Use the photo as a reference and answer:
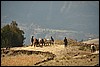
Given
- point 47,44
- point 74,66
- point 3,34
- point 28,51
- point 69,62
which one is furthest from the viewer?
point 3,34

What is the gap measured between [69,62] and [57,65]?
1.74 metres

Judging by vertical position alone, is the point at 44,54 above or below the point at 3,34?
below

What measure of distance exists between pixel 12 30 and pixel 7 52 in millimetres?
21817

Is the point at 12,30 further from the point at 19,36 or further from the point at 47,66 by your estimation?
the point at 47,66

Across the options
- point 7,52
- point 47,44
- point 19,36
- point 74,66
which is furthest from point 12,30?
point 74,66

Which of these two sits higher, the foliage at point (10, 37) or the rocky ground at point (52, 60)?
the foliage at point (10, 37)

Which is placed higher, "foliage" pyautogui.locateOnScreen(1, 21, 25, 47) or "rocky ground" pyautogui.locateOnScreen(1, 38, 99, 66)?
"foliage" pyautogui.locateOnScreen(1, 21, 25, 47)

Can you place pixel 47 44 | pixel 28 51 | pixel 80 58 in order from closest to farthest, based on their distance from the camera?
pixel 80 58
pixel 28 51
pixel 47 44

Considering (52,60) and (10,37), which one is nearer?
(52,60)

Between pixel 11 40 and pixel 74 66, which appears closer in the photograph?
pixel 74 66

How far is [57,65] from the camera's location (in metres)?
21.9

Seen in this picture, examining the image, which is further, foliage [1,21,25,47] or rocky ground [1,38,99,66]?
foliage [1,21,25,47]

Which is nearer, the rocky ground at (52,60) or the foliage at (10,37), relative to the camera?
the rocky ground at (52,60)

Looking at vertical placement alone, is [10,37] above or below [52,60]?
above
